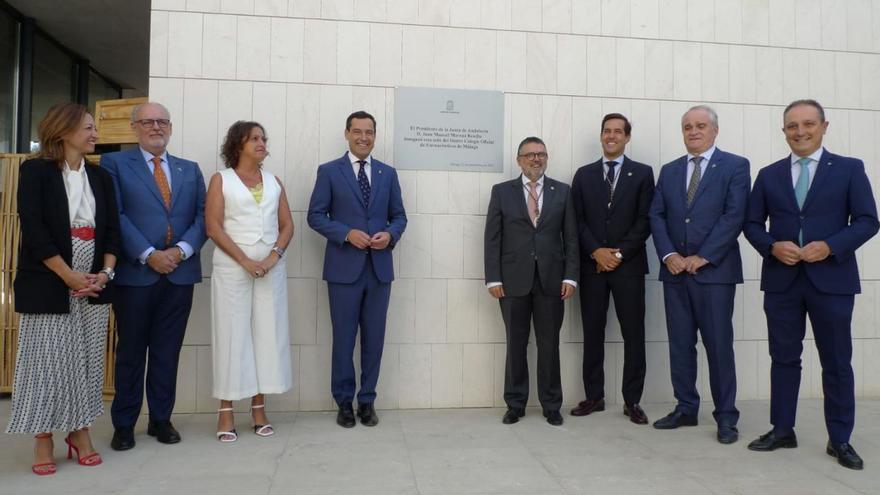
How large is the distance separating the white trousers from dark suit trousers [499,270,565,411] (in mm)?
1304

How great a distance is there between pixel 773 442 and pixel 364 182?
2.59 metres

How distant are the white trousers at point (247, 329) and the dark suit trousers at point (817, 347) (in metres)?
2.57

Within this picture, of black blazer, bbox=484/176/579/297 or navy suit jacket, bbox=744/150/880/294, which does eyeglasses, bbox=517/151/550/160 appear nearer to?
black blazer, bbox=484/176/579/297

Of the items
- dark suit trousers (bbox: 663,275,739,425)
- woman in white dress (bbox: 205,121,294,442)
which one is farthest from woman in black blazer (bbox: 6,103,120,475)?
dark suit trousers (bbox: 663,275,739,425)

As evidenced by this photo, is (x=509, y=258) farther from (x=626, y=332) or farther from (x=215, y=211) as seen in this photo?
(x=215, y=211)

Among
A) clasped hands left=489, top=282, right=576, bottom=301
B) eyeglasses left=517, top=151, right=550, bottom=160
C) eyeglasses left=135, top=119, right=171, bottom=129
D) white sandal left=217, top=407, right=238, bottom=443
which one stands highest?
eyeglasses left=135, top=119, right=171, bottom=129

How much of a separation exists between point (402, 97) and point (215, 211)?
147 centimetres

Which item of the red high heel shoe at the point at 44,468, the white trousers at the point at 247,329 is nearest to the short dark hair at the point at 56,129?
the white trousers at the point at 247,329

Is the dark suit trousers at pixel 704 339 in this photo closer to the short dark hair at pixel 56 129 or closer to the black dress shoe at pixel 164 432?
the black dress shoe at pixel 164 432

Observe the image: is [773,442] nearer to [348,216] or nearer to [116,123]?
[348,216]

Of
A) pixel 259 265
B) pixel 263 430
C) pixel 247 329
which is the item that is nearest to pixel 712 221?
pixel 259 265

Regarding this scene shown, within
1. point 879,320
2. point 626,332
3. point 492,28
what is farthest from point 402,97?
point 879,320

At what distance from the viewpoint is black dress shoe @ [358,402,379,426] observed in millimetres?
3479

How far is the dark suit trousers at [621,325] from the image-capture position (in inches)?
143
